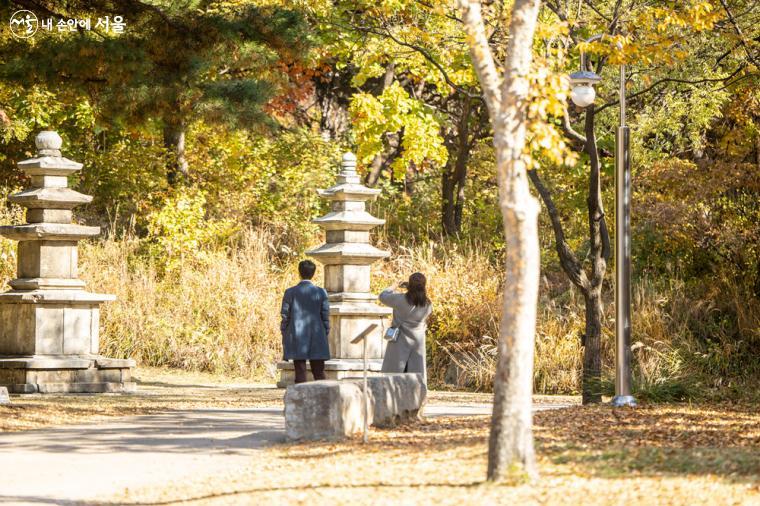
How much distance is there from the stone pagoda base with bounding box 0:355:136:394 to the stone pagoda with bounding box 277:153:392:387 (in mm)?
2351

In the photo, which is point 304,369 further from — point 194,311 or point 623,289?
point 194,311

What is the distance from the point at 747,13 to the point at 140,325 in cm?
1093

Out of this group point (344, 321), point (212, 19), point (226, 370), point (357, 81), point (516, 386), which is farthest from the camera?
point (357, 81)

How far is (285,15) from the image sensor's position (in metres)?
13.5

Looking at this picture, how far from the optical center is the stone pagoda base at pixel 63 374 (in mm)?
15203

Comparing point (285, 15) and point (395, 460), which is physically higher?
point (285, 15)

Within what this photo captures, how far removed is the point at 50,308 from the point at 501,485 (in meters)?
9.71

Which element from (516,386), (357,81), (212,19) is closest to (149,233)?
(357,81)

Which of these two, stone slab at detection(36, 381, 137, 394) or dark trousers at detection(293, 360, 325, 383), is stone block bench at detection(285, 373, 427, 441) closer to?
dark trousers at detection(293, 360, 325, 383)

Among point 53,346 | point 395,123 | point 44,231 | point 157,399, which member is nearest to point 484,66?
point 157,399

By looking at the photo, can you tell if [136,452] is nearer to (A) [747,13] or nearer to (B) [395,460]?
(B) [395,460]

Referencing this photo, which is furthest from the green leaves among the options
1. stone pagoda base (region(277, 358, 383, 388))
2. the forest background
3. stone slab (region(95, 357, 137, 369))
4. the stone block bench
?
the stone block bench

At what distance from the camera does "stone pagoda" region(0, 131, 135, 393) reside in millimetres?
15367

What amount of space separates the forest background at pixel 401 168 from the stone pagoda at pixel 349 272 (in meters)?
2.06
